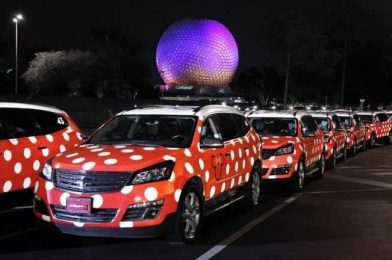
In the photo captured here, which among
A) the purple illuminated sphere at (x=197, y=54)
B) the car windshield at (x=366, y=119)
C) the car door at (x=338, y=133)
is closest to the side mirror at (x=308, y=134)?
the car door at (x=338, y=133)

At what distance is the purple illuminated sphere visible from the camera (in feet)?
316

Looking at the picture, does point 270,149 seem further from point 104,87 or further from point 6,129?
point 104,87

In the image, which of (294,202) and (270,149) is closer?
(294,202)

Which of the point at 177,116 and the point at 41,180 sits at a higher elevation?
the point at 177,116

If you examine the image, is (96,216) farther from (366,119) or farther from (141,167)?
(366,119)

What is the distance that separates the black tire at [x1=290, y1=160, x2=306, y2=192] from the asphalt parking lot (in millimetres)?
426

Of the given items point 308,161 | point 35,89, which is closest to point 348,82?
point 35,89

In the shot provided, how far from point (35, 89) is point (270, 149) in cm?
4733

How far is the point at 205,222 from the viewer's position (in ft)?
30.4

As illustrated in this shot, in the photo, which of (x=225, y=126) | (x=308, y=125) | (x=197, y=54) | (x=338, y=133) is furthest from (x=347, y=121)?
(x=197, y=54)

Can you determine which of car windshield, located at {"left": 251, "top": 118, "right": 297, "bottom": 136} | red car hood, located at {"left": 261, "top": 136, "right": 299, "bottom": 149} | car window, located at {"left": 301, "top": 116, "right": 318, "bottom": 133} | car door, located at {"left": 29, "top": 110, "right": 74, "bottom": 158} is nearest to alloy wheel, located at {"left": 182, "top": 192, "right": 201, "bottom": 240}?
car door, located at {"left": 29, "top": 110, "right": 74, "bottom": 158}

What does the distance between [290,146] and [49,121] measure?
16.1ft

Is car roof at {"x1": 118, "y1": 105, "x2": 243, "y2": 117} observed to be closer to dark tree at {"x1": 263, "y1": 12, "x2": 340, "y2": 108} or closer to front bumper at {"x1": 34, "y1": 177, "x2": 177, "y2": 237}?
Answer: front bumper at {"x1": 34, "y1": 177, "x2": 177, "y2": 237}

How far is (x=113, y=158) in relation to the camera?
7.23m
